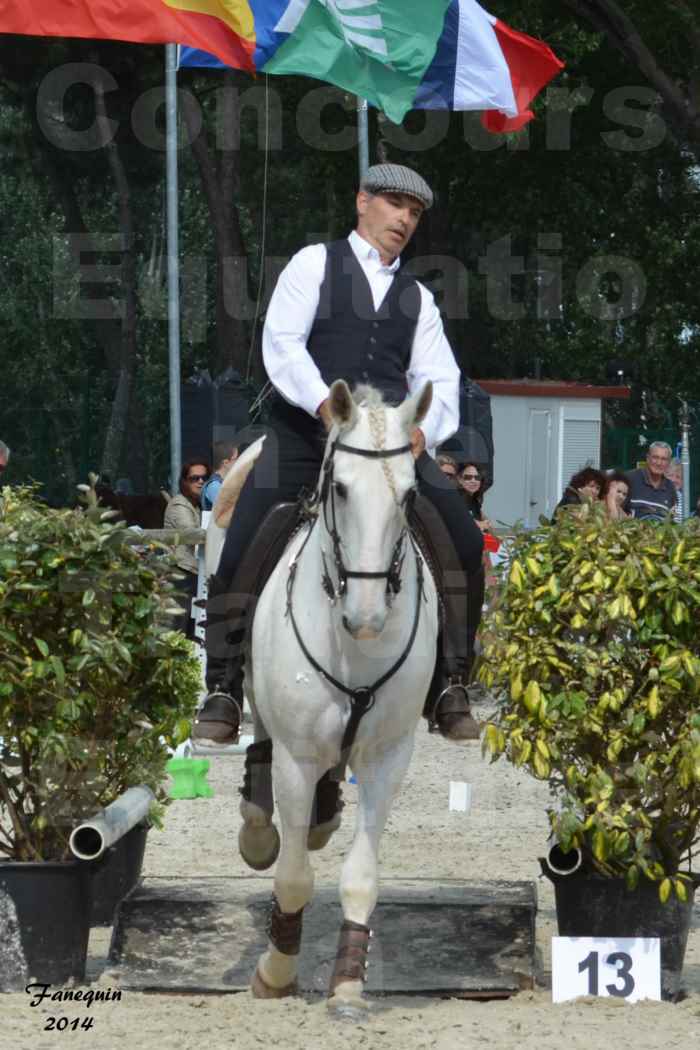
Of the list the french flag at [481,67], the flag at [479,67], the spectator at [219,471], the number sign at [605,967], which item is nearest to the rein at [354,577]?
the number sign at [605,967]

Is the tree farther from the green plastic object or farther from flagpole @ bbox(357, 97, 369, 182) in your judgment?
the green plastic object

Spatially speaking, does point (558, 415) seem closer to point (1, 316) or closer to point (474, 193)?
point (474, 193)

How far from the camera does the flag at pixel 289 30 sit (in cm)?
1739

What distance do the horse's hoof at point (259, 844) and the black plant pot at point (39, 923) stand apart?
1.04 metres

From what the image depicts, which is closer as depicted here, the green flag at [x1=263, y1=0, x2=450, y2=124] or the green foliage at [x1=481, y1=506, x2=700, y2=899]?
the green foliage at [x1=481, y1=506, x2=700, y2=899]

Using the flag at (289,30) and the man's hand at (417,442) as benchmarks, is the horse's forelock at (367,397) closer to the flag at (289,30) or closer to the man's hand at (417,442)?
the man's hand at (417,442)

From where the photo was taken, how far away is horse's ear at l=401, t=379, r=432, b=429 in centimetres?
588

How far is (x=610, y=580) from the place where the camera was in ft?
21.1

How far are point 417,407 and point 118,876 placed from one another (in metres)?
2.84

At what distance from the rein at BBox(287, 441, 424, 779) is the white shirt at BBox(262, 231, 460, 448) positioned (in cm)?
49

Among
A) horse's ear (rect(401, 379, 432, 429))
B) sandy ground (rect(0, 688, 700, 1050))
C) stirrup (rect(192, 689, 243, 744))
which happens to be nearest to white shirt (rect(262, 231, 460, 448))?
horse's ear (rect(401, 379, 432, 429))

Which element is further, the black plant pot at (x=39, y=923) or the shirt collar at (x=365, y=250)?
the shirt collar at (x=365, y=250)

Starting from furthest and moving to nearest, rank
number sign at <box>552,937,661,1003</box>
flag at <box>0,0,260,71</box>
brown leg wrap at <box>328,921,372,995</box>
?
flag at <box>0,0,260,71</box>
number sign at <box>552,937,661,1003</box>
brown leg wrap at <box>328,921,372,995</box>

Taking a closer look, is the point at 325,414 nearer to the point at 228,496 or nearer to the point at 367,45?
the point at 228,496
